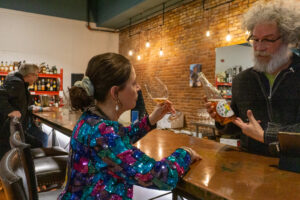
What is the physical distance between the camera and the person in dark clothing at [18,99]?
10.0 feet

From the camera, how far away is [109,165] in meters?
0.90

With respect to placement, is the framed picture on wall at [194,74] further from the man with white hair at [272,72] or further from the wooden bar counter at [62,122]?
the man with white hair at [272,72]

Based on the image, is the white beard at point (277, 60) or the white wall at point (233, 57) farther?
the white wall at point (233, 57)

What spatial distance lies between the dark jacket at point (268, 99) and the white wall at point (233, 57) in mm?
3060

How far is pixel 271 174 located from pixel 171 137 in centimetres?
77

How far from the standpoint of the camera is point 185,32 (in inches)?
231

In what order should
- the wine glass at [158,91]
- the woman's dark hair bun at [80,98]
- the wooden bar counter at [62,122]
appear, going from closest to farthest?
the woman's dark hair bun at [80,98] < the wine glass at [158,91] < the wooden bar counter at [62,122]

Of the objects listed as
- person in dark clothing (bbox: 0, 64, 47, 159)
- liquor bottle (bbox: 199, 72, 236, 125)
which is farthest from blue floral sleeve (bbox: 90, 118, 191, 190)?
person in dark clothing (bbox: 0, 64, 47, 159)

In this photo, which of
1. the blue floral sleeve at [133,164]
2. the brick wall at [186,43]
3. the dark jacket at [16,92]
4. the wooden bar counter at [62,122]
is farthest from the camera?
the brick wall at [186,43]

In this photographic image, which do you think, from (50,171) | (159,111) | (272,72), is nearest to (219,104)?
(159,111)

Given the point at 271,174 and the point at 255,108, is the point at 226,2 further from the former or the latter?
the point at 271,174

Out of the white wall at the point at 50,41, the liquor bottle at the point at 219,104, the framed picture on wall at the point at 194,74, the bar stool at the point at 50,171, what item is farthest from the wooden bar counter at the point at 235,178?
the white wall at the point at 50,41

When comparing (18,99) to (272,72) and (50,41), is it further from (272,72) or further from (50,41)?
(50,41)

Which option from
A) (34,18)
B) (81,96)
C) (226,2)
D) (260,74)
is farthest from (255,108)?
(34,18)
